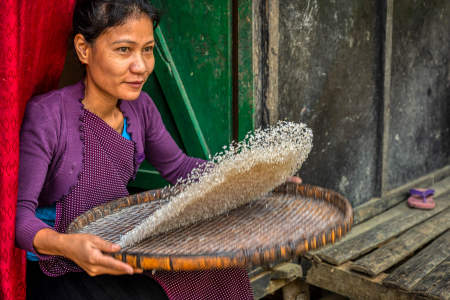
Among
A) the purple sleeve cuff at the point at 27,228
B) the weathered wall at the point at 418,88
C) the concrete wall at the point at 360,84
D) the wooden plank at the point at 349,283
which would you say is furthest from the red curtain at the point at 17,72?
the weathered wall at the point at 418,88

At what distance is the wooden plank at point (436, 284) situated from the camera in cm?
215

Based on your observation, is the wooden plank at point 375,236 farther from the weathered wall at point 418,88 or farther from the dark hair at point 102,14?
the dark hair at point 102,14

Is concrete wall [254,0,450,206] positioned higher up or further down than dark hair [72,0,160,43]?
further down

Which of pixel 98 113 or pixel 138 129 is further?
pixel 138 129

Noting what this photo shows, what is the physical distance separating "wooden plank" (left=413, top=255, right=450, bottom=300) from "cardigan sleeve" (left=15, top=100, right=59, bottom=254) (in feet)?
5.30

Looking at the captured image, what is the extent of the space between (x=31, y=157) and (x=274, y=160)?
2.26ft

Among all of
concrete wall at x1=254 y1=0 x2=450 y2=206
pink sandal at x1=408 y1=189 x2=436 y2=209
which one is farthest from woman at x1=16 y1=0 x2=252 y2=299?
pink sandal at x1=408 y1=189 x2=436 y2=209

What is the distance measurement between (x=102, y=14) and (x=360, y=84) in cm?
184

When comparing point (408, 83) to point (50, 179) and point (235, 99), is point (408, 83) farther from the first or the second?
point (50, 179)

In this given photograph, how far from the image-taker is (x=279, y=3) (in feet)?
7.60

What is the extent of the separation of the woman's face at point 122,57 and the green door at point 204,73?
0.66m

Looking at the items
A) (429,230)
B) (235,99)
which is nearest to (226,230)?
(235,99)

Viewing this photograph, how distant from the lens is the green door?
7.30 ft

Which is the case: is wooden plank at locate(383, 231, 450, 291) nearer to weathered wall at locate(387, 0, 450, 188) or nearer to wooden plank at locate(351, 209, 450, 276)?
wooden plank at locate(351, 209, 450, 276)
